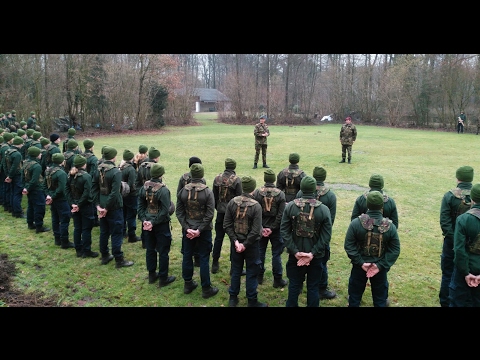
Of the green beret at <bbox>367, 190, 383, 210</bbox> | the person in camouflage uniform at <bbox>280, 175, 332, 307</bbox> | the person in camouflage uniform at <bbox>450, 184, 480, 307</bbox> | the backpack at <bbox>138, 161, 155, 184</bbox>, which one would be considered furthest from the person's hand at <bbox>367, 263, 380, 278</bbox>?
the backpack at <bbox>138, 161, 155, 184</bbox>

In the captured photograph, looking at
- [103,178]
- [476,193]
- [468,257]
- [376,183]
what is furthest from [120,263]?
[476,193]

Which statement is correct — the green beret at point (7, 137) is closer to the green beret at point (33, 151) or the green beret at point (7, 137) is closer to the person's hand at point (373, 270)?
the green beret at point (33, 151)

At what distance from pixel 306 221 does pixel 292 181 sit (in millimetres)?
2601

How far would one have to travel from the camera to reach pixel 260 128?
1579 centimetres

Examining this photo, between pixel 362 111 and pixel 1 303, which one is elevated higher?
pixel 362 111

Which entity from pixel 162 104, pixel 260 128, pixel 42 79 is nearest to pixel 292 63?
pixel 162 104

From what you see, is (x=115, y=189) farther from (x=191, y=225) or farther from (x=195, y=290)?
(x=195, y=290)

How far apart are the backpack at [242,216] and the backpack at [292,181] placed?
2.20 meters

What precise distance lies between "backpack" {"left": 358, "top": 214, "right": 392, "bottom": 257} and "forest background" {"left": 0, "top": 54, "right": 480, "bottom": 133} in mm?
19624

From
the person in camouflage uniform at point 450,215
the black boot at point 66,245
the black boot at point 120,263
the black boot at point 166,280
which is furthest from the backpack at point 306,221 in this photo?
the black boot at point 66,245

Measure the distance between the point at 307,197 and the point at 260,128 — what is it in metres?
10.7

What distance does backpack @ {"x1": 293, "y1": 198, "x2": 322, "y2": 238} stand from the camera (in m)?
5.17

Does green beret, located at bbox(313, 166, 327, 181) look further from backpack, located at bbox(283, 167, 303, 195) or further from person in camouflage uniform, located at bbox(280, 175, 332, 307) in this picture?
person in camouflage uniform, located at bbox(280, 175, 332, 307)

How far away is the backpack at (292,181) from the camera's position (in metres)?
7.70
